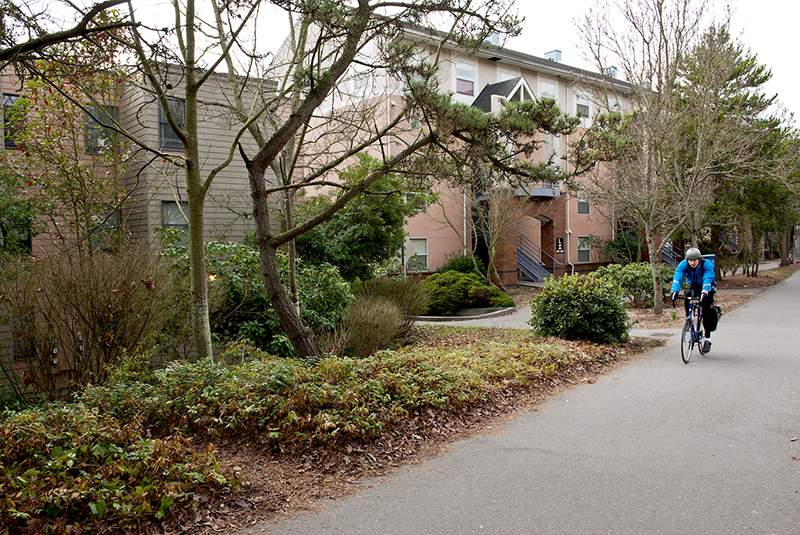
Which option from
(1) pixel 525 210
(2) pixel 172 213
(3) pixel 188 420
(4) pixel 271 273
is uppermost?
(1) pixel 525 210

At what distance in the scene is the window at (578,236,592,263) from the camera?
31031mm

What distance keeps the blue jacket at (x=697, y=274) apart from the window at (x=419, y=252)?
45.8 feet

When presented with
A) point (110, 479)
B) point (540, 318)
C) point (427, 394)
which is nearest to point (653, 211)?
point (540, 318)

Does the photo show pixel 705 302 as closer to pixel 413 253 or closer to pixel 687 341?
pixel 687 341

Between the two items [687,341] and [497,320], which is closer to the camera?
[687,341]

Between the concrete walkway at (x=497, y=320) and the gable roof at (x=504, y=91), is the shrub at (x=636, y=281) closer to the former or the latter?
the concrete walkway at (x=497, y=320)

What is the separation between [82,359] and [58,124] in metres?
5.70

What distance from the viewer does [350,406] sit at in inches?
228

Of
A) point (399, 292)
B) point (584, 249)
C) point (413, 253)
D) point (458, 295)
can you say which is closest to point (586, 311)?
point (399, 292)

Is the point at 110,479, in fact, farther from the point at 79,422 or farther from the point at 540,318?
the point at 540,318

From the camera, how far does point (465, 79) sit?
2547 centimetres

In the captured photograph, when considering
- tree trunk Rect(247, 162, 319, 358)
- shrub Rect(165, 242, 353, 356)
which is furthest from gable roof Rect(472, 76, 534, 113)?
tree trunk Rect(247, 162, 319, 358)

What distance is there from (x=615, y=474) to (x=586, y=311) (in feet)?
20.0

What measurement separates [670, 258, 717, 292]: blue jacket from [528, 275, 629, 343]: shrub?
1240mm
